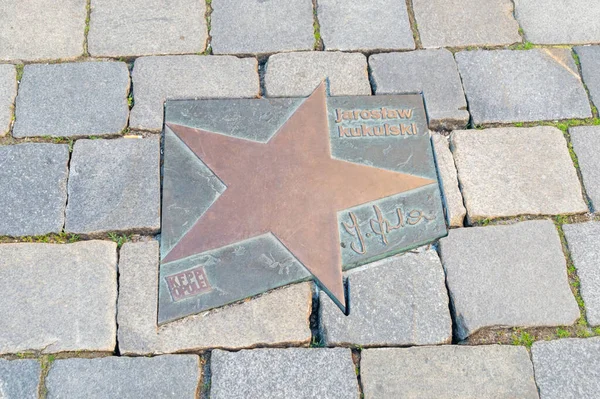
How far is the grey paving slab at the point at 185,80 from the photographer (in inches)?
103

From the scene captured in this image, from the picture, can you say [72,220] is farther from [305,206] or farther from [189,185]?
[305,206]

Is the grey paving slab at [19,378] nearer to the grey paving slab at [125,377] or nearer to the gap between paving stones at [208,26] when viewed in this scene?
the grey paving slab at [125,377]

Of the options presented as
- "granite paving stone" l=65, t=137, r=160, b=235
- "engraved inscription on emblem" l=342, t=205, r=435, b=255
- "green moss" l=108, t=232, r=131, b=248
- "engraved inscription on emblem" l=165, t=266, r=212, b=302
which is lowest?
"engraved inscription on emblem" l=165, t=266, r=212, b=302

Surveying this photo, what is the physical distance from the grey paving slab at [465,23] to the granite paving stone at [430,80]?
0.12m

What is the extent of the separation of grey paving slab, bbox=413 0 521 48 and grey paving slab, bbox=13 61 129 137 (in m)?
1.57

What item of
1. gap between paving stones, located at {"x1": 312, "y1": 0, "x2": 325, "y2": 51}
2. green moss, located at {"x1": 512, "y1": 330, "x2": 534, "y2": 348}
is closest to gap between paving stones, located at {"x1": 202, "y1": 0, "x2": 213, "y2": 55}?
gap between paving stones, located at {"x1": 312, "y1": 0, "x2": 325, "y2": 51}

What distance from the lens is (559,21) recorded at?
9.77 ft

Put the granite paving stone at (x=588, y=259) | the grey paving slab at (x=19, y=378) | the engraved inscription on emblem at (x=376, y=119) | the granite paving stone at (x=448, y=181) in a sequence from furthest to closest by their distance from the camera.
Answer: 1. the engraved inscription on emblem at (x=376, y=119)
2. the granite paving stone at (x=448, y=181)
3. the granite paving stone at (x=588, y=259)
4. the grey paving slab at (x=19, y=378)

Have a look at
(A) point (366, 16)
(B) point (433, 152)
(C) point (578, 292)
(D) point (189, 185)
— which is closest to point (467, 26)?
(A) point (366, 16)

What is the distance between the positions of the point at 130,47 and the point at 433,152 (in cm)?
159

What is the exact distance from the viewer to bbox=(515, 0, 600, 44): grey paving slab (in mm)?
2922

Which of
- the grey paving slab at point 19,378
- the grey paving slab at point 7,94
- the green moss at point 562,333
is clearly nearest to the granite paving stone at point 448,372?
the green moss at point 562,333

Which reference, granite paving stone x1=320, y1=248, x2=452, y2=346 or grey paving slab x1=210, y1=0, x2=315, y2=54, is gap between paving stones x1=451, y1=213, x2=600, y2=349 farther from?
grey paving slab x1=210, y1=0, x2=315, y2=54
